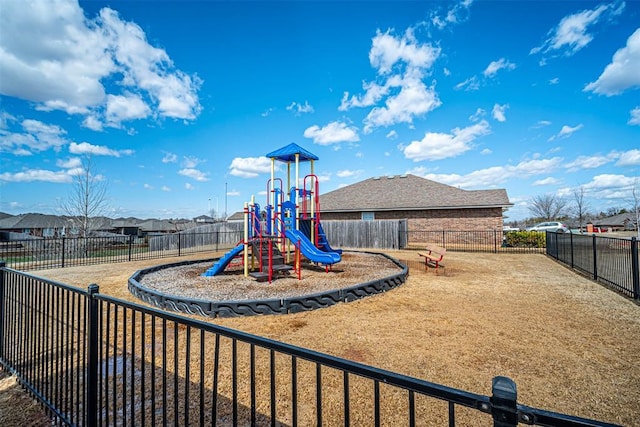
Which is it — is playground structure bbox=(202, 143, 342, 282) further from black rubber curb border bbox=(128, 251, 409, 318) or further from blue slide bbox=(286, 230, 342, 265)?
black rubber curb border bbox=(128, 251, 409, 318)

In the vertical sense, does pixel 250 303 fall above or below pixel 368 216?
below

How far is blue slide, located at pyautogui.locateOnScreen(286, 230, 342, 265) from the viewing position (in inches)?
315

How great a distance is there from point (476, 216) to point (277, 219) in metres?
16.7

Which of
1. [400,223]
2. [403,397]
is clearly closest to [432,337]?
[403,397]

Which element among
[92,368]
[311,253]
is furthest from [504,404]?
[311,253]

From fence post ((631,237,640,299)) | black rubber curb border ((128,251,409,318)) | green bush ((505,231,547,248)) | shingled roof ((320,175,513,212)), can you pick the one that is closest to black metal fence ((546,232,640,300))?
fence post ((631,237,640,299))

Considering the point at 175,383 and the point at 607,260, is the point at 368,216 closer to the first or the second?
the point at 607,260

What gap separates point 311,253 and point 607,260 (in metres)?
7.71

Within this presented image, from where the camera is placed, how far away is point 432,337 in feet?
14.6

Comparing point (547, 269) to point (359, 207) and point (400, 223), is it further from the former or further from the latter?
point (359, 207)

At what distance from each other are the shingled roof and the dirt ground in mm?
13978

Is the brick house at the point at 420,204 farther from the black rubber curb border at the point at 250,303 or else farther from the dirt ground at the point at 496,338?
the black rubber curb border at the point at 250,303

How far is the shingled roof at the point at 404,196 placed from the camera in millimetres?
21281

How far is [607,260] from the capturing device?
8000 mm
